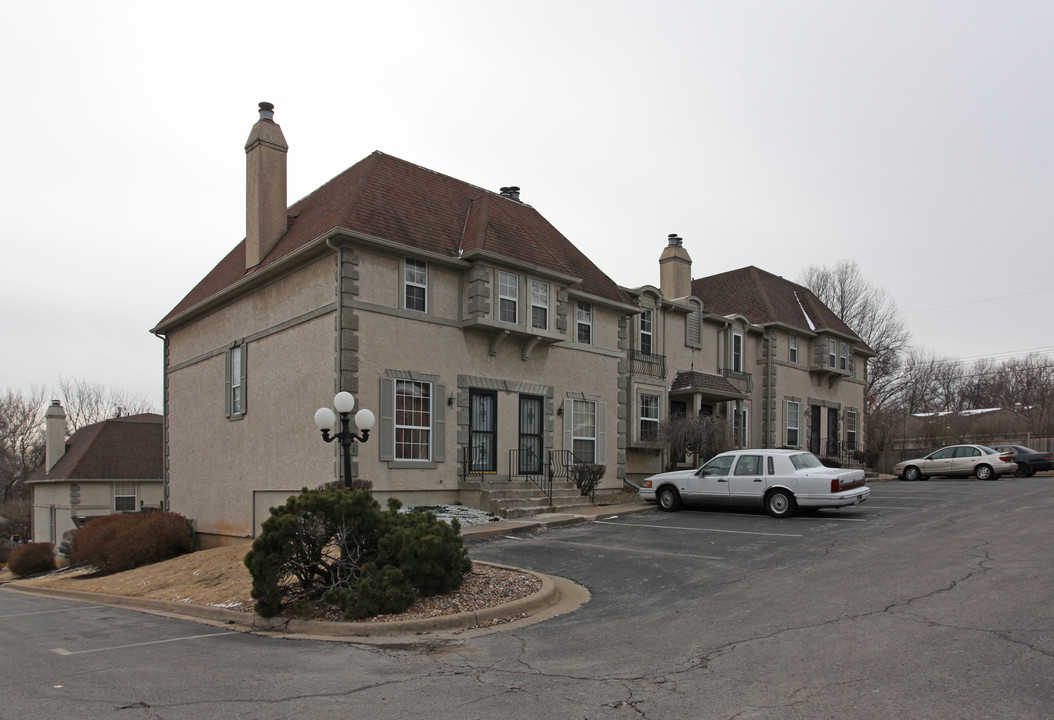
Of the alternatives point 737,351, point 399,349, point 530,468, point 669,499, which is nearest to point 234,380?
point 399,349

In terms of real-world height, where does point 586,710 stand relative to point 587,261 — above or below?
below

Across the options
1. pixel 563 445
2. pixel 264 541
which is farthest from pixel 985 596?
pixel 563 445

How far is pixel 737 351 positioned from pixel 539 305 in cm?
1337

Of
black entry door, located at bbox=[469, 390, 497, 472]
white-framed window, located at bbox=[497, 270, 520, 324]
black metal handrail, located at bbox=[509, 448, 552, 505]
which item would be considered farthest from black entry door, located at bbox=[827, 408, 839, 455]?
white-framed window, located at bbox=[497, 270, 520, 324]

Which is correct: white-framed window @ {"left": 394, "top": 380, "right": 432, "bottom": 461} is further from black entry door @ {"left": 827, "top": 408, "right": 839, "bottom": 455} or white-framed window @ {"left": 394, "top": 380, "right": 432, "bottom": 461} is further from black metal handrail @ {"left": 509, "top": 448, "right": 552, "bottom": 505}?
black entry door @ {"left": 827, "top": 408, "right": 839, "bottom": 455}

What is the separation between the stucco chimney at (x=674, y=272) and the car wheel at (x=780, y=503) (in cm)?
1299

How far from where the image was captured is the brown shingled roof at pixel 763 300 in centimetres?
3334

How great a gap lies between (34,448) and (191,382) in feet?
143

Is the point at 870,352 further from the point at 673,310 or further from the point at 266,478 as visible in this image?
the point at 266,478

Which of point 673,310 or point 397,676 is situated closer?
point 397,676

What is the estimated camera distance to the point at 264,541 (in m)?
9.71

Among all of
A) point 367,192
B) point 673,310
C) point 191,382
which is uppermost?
point 367,192

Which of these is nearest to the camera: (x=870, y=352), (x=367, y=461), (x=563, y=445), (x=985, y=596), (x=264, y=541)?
(x=985, y=596)

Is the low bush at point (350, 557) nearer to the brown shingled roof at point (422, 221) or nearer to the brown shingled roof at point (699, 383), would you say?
the brown shingled roof at point (422, 221)
